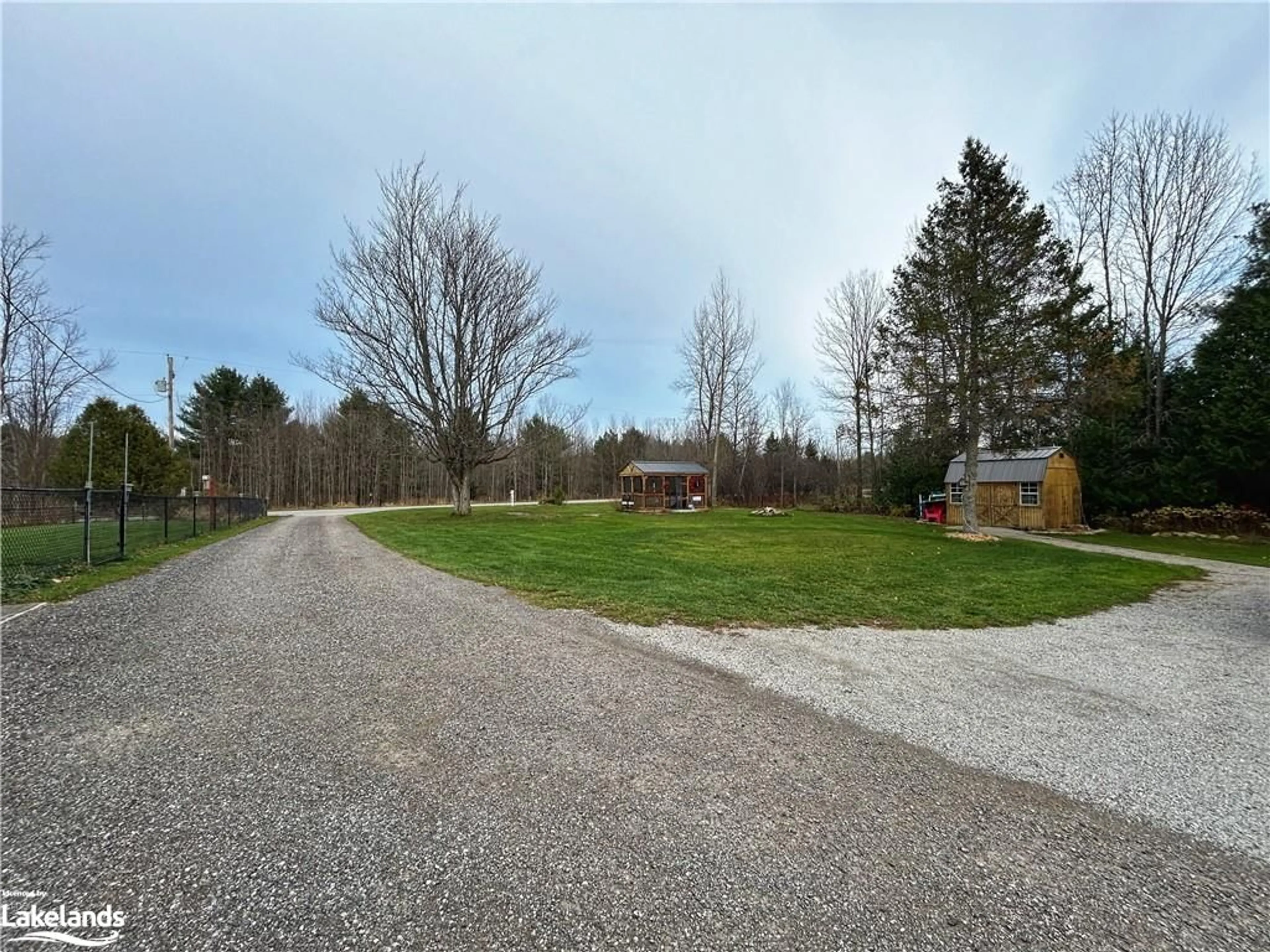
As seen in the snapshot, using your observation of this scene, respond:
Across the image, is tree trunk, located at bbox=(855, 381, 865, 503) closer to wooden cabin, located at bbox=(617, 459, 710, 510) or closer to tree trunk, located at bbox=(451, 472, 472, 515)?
wooden cabin, located at bbox=(617, 459, 710, 510)

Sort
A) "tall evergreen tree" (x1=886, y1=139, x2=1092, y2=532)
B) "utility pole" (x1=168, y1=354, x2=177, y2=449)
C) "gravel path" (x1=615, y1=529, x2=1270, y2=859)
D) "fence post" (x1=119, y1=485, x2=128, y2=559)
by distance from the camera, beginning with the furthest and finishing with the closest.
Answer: "utility pole" (x1=168, y1=354, x2=177, y2=449) < "tall evergreen tree" (x1=886, y1=139, x2=1092, y2=532) < "fence post" (x1=119, y1=485, x2=128, y2=559) < "gravel path" (x1=615, y1=529, x2=1270, y2=859)

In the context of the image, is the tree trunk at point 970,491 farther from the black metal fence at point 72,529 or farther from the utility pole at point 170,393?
the utility pole at point 170,393

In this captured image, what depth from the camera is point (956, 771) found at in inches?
106

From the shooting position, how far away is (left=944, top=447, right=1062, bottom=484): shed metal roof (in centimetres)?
1994

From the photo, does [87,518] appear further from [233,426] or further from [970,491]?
[233,426]

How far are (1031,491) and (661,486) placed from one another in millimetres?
17695

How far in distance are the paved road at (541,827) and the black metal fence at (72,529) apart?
4954mm

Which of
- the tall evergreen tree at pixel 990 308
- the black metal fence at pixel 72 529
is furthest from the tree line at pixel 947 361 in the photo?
the black metal fence at pixel 72 529

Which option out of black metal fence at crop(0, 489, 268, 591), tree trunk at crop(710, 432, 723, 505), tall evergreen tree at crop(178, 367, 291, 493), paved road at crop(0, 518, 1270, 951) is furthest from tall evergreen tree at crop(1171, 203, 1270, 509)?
tall evergreen tree at crop(178, 367, 291, 493)

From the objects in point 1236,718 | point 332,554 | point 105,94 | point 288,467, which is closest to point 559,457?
point 288,467

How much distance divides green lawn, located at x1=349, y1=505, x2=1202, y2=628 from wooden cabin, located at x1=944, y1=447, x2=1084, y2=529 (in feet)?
19.8

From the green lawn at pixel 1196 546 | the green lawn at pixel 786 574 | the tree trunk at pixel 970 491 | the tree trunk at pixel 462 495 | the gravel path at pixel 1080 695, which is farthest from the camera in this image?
the tree trunk at pixel 462 495

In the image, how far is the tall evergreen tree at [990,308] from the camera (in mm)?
14305

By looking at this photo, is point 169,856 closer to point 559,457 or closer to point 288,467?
point 288,467
